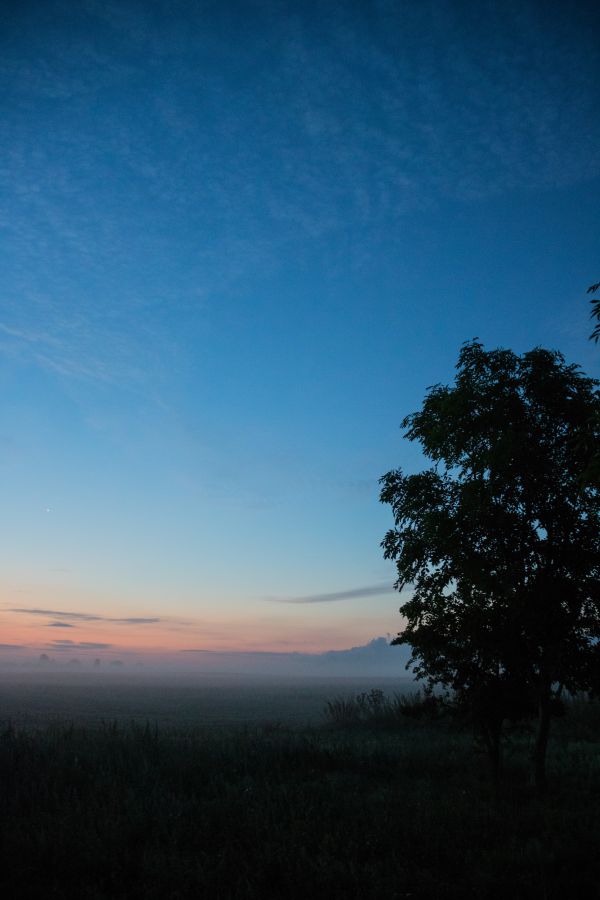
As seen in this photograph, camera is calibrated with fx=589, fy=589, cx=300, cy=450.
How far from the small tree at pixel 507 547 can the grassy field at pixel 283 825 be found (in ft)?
7.76

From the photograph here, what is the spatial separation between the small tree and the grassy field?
7.76ft

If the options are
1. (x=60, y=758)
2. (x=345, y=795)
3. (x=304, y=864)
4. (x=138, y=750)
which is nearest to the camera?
(x=304, y=864)

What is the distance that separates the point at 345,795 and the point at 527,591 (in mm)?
5719

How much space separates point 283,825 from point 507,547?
24.9ft

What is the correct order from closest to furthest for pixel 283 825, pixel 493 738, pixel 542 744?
pixel 283 825 → pixel 542 744 → pixel 493 738

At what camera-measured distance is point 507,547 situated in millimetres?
13688

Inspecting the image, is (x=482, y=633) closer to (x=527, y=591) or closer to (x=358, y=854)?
(x=527, y=591)

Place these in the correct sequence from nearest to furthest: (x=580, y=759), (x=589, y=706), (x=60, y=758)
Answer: (x=60, y=758) → (x=580, y=759) → (x=589, y=706)

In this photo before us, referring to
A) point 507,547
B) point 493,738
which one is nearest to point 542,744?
point 493,738

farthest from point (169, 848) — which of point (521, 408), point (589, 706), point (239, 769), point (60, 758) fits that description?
point (589, 706)

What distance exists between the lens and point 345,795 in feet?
37.9

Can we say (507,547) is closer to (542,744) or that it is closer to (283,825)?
(542,744)

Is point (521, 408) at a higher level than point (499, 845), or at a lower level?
higher

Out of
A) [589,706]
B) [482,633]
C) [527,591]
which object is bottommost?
[589,706]
